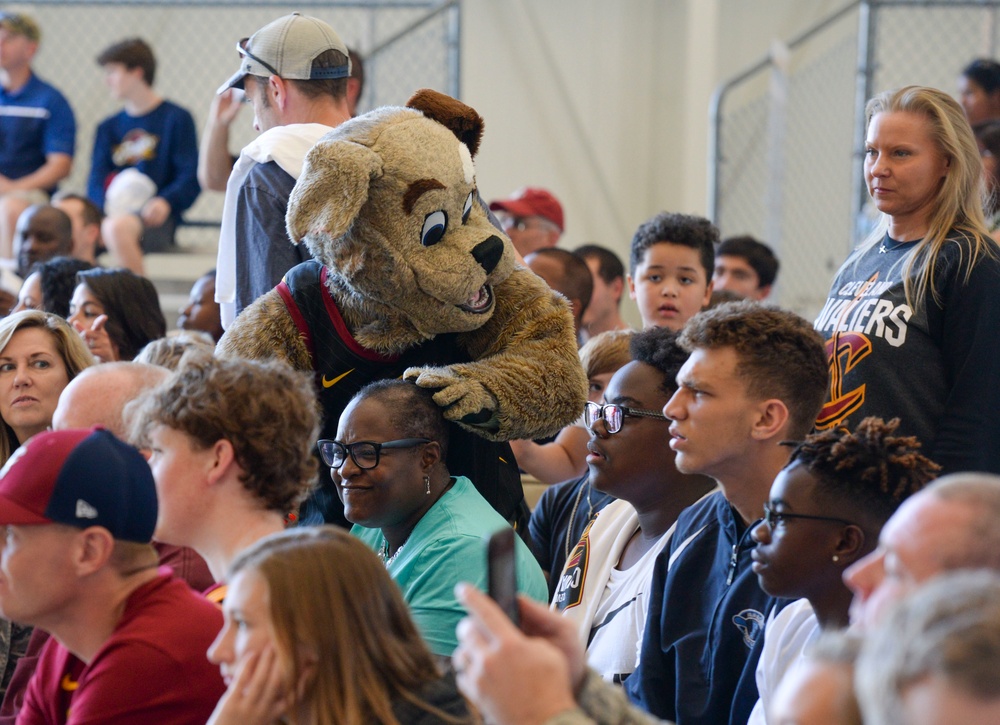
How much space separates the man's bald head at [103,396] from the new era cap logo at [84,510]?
74cm

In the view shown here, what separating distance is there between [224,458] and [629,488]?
1.00 m

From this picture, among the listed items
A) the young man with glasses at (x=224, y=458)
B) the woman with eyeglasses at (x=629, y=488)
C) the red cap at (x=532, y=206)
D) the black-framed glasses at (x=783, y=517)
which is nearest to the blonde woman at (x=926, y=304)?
the woman with eyeglasses at (x=629, y=488)

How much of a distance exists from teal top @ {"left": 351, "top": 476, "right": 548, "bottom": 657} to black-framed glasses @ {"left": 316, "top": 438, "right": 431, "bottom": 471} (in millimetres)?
140

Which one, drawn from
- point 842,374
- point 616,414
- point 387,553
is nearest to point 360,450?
point 387,553

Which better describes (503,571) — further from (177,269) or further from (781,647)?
(177,269)

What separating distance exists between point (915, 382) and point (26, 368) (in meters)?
2.16

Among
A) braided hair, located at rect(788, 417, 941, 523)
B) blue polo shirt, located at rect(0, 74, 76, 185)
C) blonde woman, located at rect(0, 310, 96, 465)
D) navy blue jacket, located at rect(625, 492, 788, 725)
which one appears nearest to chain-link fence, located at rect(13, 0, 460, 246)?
blue polo shirt, located at rect(0, 74, 76, 185)

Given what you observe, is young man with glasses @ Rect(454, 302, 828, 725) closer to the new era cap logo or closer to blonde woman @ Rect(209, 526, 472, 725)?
blonde woman @ Rect(209, 526, 472, 725)

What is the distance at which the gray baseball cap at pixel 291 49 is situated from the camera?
9.14 feet

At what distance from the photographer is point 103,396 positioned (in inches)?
105

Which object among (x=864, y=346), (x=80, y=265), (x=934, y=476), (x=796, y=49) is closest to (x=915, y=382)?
(x=864, y=346)

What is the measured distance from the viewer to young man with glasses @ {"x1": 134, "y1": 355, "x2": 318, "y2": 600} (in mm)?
2102

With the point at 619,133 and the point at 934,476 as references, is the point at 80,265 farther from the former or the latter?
the point at 619,133

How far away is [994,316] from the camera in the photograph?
97.7 inches
